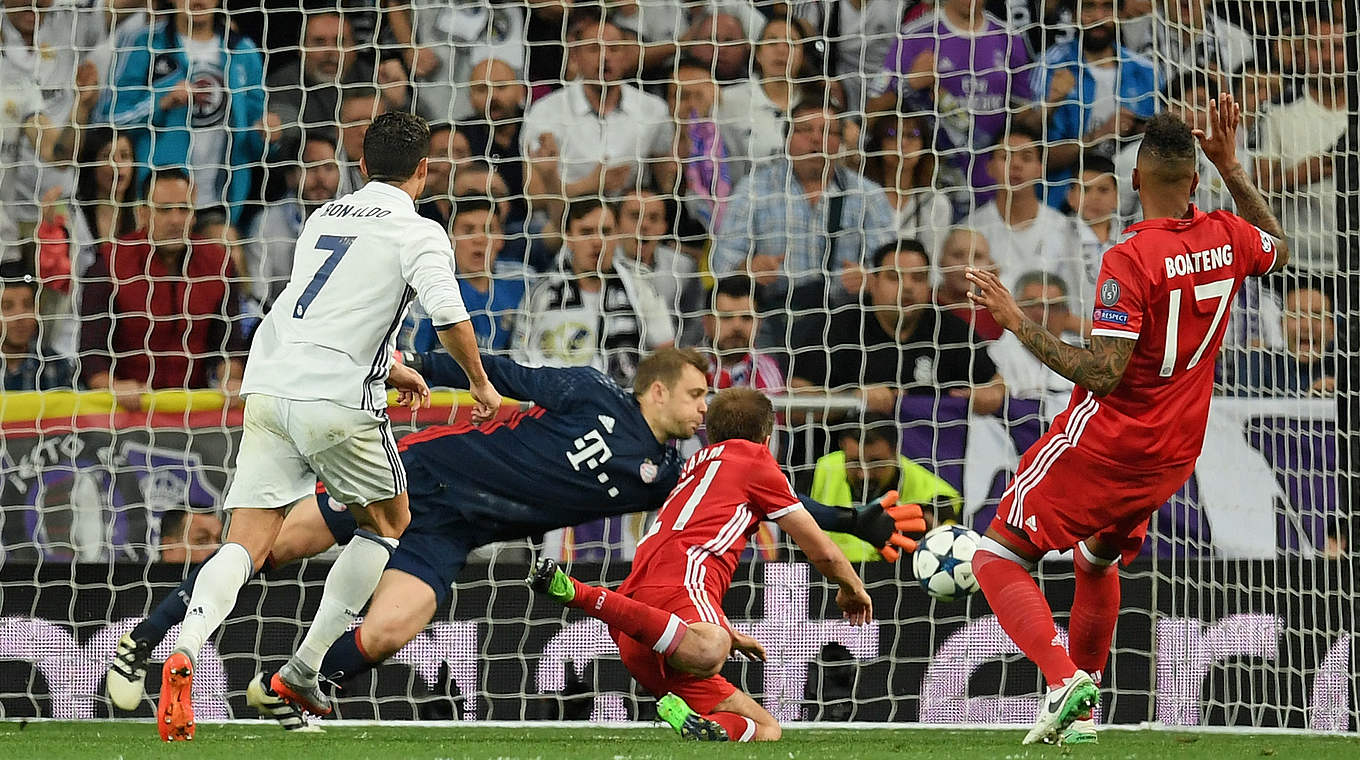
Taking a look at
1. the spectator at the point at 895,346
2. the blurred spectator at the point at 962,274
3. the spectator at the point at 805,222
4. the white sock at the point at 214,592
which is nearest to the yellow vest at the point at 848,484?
the spectator at the point at 895,346

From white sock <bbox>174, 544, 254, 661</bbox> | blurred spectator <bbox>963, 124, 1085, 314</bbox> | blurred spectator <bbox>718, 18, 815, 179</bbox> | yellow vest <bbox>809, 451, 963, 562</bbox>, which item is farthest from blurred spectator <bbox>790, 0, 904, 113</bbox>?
white sock <bbox>174, 544, 254, 661</bbox>

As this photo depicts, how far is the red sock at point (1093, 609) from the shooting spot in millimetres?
4480

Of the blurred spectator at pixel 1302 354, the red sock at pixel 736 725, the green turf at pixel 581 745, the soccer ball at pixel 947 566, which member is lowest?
the green turf at pixel 581 745

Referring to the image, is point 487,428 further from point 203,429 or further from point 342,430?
point 203,429

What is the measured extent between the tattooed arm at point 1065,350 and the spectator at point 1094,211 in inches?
123

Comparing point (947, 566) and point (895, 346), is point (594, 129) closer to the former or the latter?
point (895, 346)

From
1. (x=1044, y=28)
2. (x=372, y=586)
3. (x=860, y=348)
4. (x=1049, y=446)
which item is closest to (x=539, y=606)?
(x=372, y=586)

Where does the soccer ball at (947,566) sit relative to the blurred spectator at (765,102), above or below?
below

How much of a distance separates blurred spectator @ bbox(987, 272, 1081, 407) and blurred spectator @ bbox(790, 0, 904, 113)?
1.24 metres

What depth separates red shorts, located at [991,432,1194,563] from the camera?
13.5 ft

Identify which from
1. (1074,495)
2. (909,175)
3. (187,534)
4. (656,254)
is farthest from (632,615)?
(909,175)

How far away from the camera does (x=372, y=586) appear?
453cm

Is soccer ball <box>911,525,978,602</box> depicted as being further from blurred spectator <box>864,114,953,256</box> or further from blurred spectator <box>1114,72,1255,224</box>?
blurred spectator <box>864,114,953,256</box>

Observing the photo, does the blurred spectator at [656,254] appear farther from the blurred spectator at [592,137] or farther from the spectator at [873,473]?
the spectator at [873,473]
